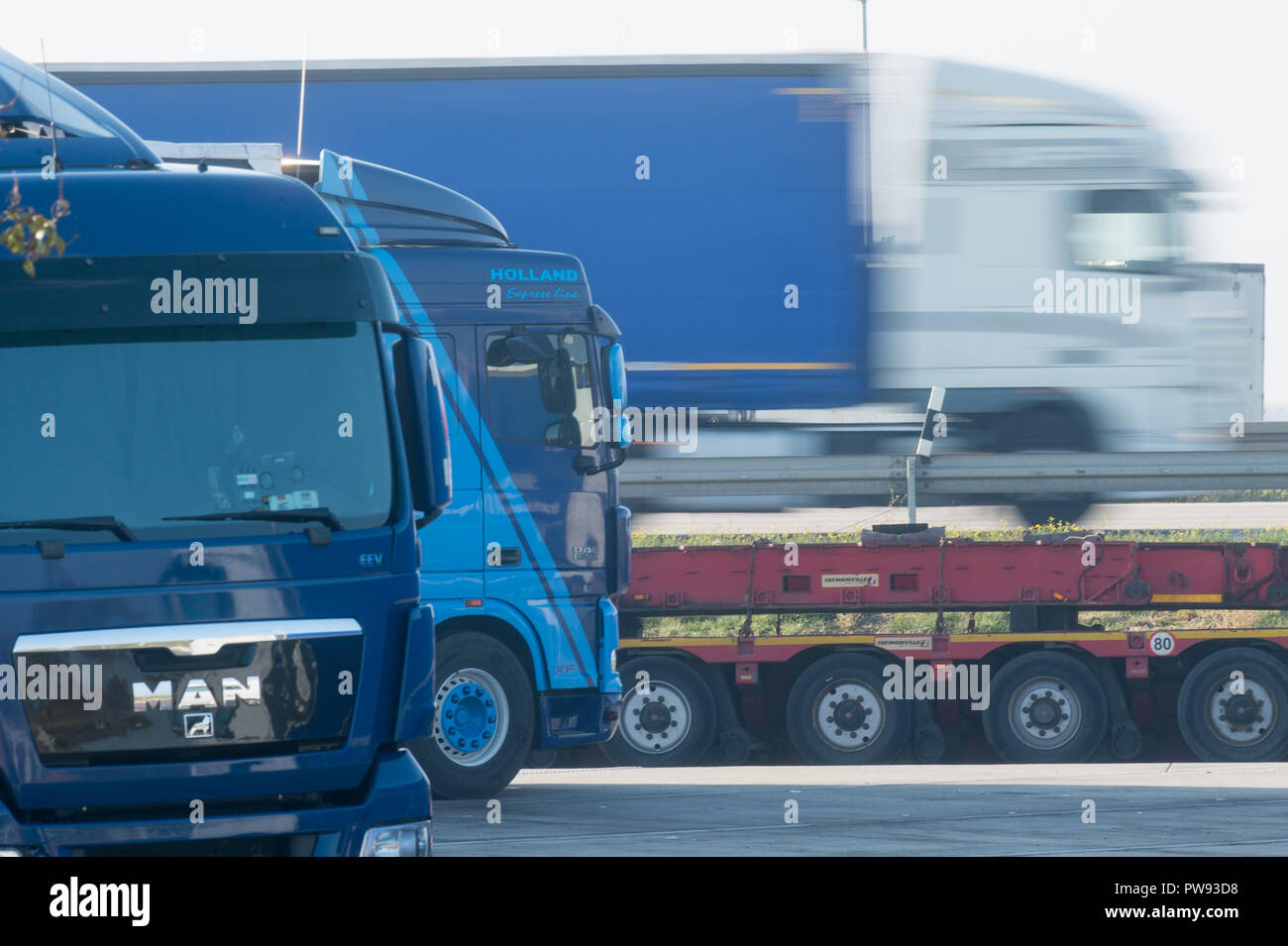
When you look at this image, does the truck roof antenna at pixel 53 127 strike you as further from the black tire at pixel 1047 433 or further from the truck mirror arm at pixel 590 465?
the black tire at pixel 1047 433

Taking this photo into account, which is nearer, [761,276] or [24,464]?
[24,464]

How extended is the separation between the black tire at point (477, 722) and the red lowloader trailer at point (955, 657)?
281 centimetres

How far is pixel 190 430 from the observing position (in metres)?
5.54

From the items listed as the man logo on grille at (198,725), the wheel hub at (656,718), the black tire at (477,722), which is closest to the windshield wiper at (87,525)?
the man logo on grille at (198,725)

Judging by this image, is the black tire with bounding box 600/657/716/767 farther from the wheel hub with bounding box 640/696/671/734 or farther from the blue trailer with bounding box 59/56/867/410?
the blue trailer with bounding box 59/56/867/410

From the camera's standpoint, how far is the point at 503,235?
11.1m

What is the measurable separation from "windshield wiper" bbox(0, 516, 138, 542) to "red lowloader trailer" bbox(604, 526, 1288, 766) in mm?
7767

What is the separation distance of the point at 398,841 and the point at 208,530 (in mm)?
1226

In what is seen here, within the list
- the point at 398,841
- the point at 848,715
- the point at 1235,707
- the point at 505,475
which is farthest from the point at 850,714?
the point at 398,841

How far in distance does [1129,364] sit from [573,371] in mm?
5919

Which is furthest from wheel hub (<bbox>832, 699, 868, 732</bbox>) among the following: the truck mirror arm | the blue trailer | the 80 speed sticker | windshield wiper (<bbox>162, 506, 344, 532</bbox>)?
windshield wiper (<bbox>162, 506, 344, 532</bbox>)
